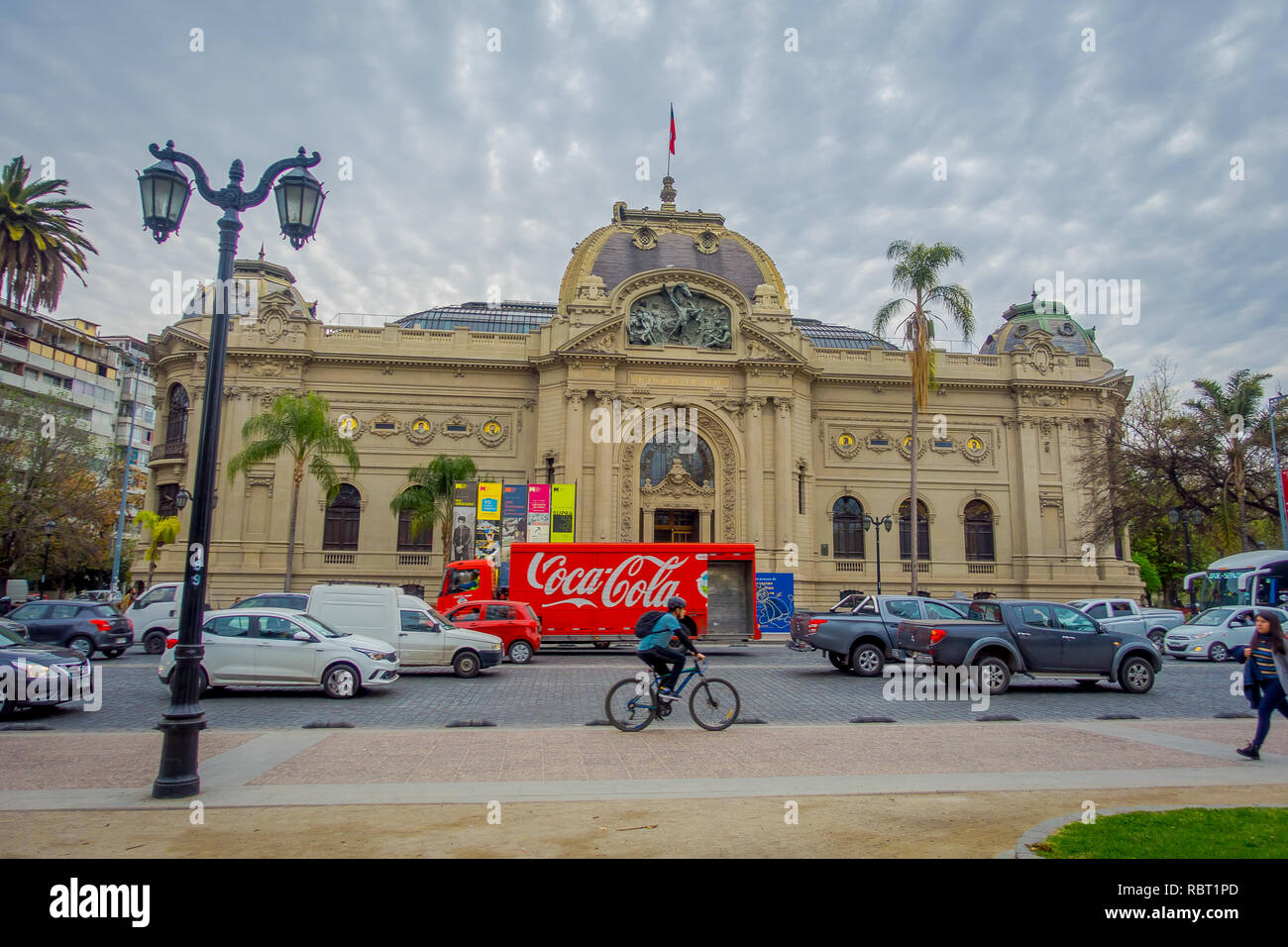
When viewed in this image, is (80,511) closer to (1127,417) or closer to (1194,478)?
(1127,417)

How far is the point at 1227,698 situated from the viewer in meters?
16.9

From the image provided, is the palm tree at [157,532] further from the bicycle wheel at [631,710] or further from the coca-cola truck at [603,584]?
the bicycle wheel at [631,710]

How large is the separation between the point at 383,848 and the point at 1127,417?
38451 mm

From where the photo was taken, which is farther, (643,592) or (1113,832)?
(643,592)

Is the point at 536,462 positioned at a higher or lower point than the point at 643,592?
higher

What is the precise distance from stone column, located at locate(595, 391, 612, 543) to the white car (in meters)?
24.9

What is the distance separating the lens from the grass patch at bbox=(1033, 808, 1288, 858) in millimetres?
5957

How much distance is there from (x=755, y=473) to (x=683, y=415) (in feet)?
16.2

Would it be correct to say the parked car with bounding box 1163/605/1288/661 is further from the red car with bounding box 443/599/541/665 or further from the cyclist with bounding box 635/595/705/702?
the cyclist with bounding box 635/595/705/702

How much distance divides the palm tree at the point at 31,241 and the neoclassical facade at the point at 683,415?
7887 millimetres

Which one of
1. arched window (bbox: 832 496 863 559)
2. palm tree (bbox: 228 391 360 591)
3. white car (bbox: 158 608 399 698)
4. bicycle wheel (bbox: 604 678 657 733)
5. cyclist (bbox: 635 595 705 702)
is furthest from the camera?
arched window (bbox: 832 496 863 559)

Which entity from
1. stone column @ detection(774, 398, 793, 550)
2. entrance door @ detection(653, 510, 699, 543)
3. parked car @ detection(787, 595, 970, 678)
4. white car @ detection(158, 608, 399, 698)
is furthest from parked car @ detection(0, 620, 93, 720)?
stone column @ detection(774, 398, 793, 550)

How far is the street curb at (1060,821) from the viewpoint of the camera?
618 centimetres
